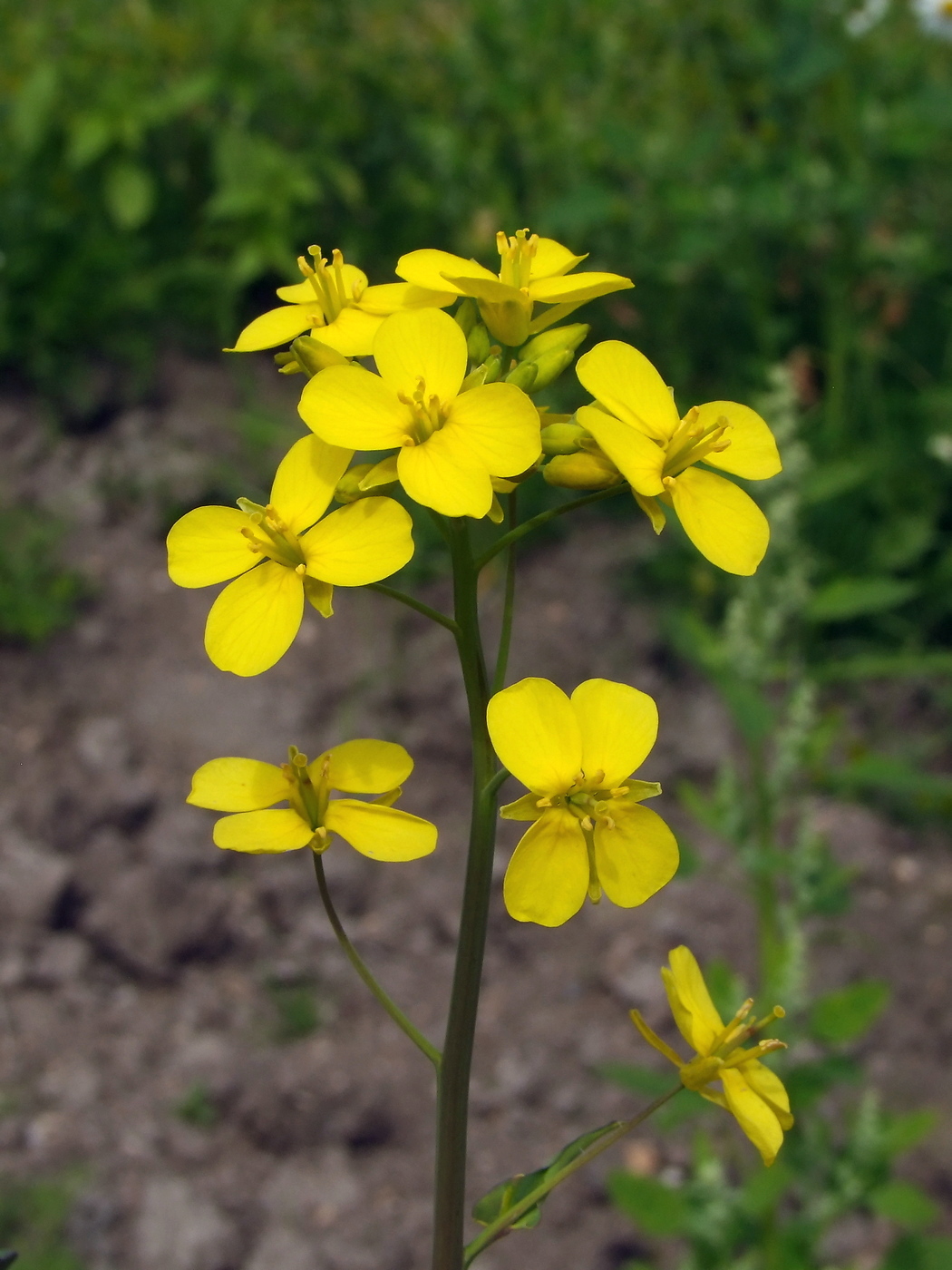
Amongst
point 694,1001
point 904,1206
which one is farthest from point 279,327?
point 904,1206

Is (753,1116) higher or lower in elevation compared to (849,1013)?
higher

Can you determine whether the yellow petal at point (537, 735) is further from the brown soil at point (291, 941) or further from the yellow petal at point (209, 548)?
the brown soil at point (291, 941)

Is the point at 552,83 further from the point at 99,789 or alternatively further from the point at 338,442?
the point at 338,442

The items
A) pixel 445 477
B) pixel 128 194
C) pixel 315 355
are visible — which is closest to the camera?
pixel 445 477

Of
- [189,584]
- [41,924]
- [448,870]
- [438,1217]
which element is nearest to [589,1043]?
[448,870]

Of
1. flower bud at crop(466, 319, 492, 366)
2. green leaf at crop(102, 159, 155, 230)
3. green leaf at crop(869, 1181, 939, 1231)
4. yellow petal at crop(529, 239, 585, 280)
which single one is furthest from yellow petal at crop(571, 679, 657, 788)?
green leaf at crop(102, 159, 155, 230)

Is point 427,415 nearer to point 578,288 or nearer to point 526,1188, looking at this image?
point 578,288
